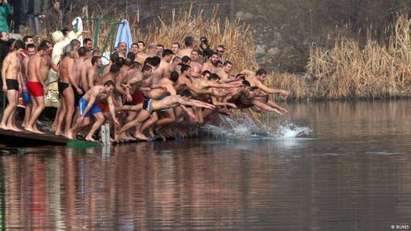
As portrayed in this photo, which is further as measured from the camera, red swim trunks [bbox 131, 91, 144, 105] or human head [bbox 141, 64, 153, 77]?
human head [bbox 141, 64, 153, 77]

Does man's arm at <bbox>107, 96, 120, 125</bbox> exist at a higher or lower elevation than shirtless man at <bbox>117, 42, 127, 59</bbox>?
lower

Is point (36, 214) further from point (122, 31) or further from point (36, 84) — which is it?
point (122, 31)

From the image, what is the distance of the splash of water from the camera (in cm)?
3509

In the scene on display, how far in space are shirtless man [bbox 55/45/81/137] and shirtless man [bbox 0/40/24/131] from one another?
1.23 metres

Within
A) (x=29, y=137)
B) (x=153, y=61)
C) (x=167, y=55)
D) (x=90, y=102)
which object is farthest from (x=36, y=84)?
(x=167, y=55)

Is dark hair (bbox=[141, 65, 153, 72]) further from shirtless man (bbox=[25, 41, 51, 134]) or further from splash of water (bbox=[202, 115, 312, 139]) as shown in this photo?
splash of water (bbox=[202, 115, 312, 139])

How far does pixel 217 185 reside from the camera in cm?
2234

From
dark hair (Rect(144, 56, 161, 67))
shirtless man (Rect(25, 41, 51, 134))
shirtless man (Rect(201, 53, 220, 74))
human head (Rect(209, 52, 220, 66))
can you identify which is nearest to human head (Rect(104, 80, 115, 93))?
shirtless man (Rect(25, 41, 51, 134))

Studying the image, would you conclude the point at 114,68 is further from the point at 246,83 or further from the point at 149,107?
the point at 246,83

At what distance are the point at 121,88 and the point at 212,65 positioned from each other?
14.9 feet

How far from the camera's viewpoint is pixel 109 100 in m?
31.3

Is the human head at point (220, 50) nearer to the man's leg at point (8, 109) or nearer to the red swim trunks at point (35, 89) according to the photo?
the red swim trunks at point (35, 89)

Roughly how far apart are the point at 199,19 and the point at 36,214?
24534 mm

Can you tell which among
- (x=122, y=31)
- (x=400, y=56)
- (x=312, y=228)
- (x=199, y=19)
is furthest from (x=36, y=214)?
(x=400, y=56)
